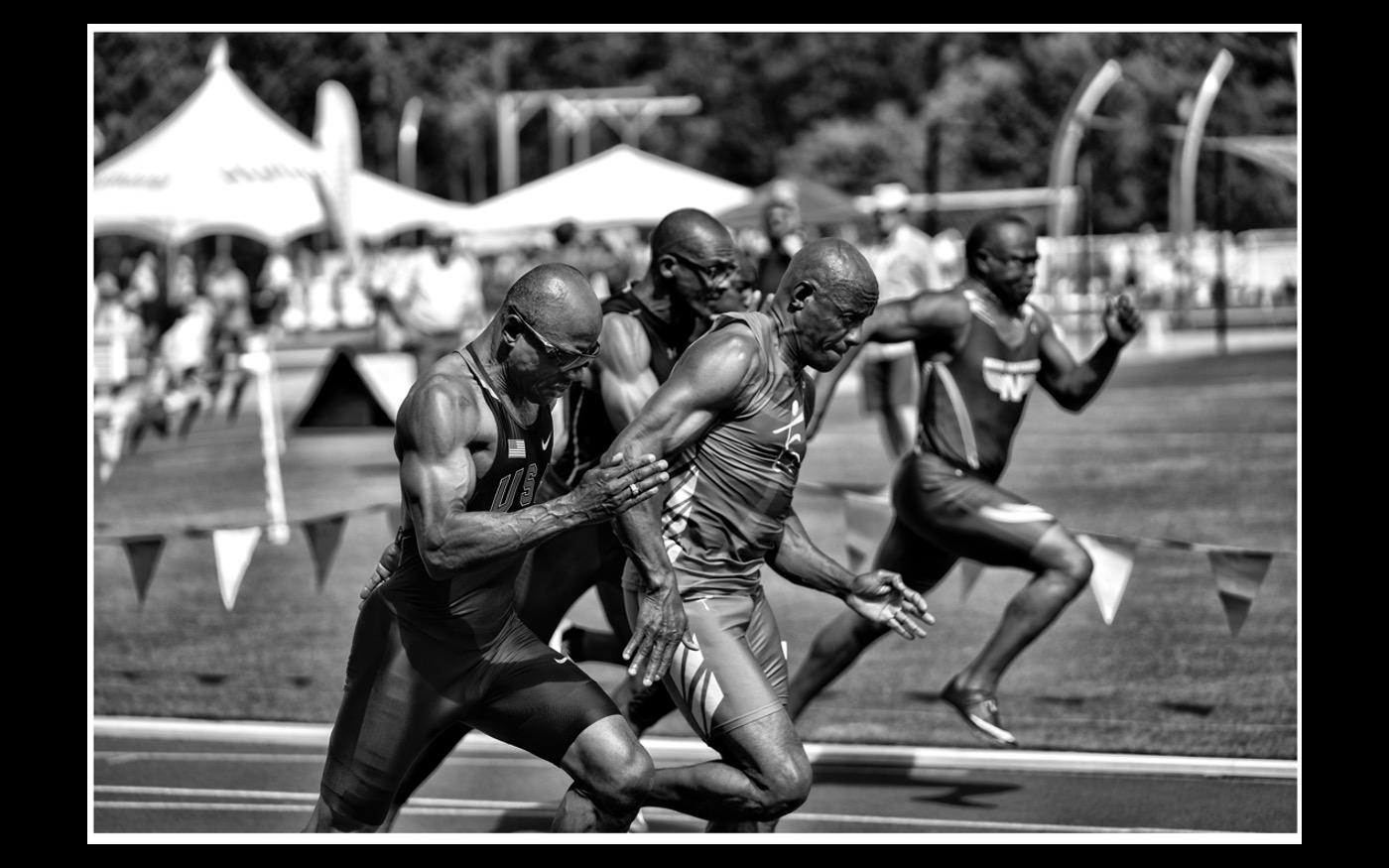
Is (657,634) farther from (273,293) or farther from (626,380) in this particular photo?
(273,293)

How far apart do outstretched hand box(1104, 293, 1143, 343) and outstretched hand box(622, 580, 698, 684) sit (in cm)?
333

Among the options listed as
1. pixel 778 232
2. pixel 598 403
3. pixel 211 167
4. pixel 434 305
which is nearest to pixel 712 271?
pixel 598 403

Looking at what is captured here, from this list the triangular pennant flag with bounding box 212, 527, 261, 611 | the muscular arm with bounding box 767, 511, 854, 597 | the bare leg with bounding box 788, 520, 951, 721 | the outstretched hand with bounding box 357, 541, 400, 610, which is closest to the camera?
the outstretched hand with bounding box 357, 541, 400, 610

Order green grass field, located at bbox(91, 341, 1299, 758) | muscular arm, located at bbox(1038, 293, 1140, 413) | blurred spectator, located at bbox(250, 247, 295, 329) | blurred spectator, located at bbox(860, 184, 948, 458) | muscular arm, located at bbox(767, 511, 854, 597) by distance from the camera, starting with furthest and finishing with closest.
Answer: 1. blurred spectator, located at bbox(250, 247, 295, 329)
2. blurred spectator, located at bbox(860, 184, 948, 458)
3. green grass field, located at bbox(91, 341, 1299, 758)
4. muscular arm, located at bbox(1038, 293, 1140, 413)
5. muscular arm, located at bbox(767, 511, 854, 597)

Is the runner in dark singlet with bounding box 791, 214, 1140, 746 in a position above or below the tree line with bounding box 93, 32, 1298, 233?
below

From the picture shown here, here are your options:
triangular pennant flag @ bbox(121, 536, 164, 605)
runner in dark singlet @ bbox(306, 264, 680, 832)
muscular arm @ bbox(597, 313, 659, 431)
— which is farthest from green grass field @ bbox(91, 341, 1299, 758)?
runner in dark singlet @ bbox(306, 264, 680, 832)

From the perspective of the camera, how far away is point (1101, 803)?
23.0ft

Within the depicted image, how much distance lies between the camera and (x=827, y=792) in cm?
730

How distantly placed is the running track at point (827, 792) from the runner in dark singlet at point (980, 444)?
0.43 meters

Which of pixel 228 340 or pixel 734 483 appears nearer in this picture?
pixel 734 483

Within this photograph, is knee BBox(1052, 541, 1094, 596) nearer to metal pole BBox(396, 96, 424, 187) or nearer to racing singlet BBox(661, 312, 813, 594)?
racing singlet BBox(661, 312, 813, 594)

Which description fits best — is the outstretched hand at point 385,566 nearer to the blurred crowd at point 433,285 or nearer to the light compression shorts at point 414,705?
the light compression shorts at point 414,705

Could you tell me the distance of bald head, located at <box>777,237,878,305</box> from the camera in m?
5.54

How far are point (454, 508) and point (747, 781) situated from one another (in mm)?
1261
